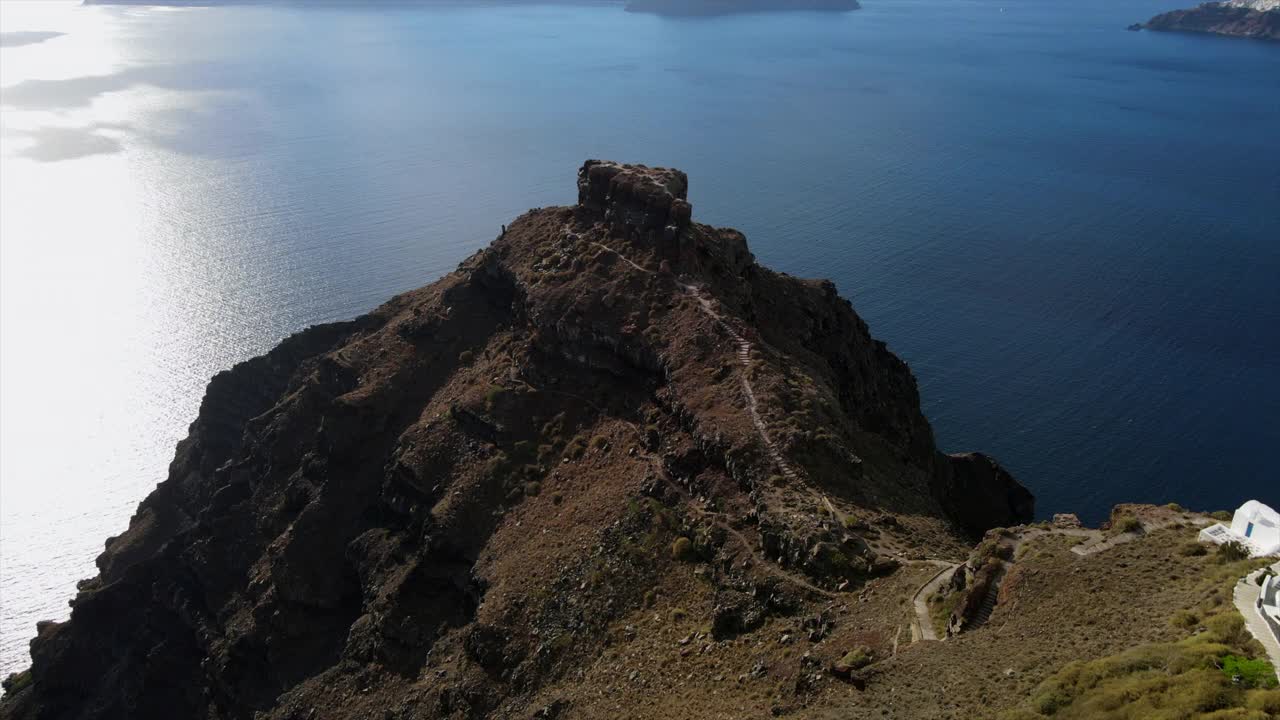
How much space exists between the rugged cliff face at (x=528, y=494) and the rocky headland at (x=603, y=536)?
254mm

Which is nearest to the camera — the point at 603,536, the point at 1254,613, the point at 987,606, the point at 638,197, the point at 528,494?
the point at 1254,613

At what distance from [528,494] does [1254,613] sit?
46212mm

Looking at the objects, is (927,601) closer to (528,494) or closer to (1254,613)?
(1254,613)

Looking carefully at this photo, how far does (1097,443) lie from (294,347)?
96.1m

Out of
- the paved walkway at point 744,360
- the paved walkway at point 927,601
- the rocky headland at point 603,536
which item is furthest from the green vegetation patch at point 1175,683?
the paved walkway at point 744,360

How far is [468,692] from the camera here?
5766cm

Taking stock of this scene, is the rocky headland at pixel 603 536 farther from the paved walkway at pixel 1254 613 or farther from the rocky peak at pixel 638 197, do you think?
the paved walkway at pixel 1254 613

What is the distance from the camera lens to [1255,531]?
38656 mm

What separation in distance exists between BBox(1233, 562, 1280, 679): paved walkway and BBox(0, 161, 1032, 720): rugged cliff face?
15596 mm

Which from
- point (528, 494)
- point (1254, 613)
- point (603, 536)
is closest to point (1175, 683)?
point (1254, 613)

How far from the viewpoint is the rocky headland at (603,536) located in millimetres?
41781

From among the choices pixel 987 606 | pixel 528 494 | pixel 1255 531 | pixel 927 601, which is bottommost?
pixel 528 494

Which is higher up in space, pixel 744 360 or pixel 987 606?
pixel 744 360

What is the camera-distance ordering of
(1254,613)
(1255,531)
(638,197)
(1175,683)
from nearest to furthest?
(1175,683), (1254,613), (1255,531), (638,197)
